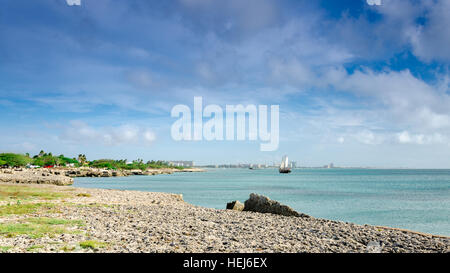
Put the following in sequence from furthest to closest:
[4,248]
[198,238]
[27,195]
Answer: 1. [27,195]
2. [198,238]
3. [4,248]

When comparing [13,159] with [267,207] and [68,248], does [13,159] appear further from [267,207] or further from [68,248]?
[68,248]

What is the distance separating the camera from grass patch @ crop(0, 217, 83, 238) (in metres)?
12.8

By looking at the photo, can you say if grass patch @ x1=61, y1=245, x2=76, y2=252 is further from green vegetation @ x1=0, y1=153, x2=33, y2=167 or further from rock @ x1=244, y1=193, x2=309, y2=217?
green vegetation @ x1=0, y1=153, x2=33, y2=167

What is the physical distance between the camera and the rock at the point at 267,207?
23128mm

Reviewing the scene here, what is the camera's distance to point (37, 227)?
1412 centimetres

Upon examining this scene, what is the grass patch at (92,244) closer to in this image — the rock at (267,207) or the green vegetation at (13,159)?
the rock at (267,207)

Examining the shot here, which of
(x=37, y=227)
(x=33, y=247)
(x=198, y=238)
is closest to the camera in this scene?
(x=33, y=247)

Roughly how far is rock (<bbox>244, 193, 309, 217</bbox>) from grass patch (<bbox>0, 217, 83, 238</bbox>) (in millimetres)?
13522

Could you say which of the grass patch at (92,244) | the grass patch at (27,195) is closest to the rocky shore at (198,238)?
the grass patch at (92,244)

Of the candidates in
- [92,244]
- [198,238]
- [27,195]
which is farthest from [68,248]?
[27,195]

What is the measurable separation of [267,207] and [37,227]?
1585cm
